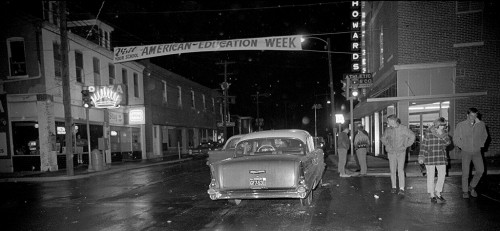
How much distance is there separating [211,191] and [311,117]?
83400mm

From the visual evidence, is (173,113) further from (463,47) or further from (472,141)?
(472,141)

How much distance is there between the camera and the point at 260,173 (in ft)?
22.6

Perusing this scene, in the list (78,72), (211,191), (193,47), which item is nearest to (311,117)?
(78,72)

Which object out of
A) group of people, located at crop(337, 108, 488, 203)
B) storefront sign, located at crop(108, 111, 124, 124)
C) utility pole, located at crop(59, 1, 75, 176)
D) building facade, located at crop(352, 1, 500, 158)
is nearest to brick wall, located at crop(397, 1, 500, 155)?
building facade, located at crop(352, 1, 500, 158)

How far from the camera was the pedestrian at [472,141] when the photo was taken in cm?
752

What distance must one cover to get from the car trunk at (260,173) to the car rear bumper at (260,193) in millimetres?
74

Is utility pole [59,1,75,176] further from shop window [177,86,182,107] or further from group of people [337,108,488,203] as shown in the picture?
shop window [177,86,182,107]

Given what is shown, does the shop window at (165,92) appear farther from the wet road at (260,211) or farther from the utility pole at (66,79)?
the wet road at (260,211)

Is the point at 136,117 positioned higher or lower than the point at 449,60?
lower

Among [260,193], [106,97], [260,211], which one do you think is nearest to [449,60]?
[260,211]

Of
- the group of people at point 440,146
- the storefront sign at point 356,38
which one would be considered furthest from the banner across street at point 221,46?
the storefront sign at point 356,38

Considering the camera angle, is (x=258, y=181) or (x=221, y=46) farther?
(x=221, y=46)

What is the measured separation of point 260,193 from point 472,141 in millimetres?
4556

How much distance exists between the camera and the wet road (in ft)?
20.1
